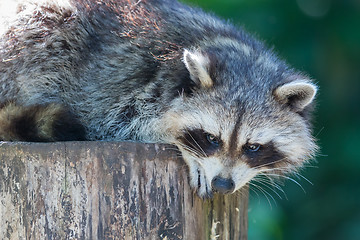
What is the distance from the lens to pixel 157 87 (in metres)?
4.35

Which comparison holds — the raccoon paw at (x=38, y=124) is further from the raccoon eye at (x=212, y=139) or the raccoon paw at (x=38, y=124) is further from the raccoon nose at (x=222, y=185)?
the raccoon nose at (x=222, y=185)

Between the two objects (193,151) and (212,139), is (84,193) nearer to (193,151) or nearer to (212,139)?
(193,151)

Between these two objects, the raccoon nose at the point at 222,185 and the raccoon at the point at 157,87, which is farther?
the raccoon at the point at 157,87

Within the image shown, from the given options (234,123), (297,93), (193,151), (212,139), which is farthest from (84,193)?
(297,93)

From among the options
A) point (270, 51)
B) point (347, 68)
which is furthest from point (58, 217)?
point (347, 68)

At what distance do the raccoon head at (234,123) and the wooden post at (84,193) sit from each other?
35 centimetres

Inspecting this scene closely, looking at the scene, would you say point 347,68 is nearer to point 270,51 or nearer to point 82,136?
point 270,51

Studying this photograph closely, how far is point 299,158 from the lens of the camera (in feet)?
14.3

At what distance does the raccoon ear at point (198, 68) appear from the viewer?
3990mm

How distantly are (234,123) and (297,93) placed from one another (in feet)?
1.67

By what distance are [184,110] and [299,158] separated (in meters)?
0.91

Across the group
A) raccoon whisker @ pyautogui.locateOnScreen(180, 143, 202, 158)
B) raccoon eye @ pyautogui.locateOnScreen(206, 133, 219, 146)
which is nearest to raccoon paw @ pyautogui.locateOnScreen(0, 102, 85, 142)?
raccoon whisker @ pyautogui.locateOnScreen(180, 143, 202, 158)

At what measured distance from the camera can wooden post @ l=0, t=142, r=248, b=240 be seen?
134 inches

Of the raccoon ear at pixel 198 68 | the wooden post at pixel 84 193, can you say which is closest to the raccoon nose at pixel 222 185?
the wooden post at pixel 84 193
